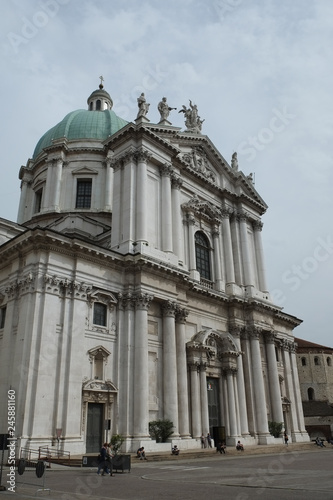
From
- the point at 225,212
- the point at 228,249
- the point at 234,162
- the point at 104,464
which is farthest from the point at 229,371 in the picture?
the point at 234,162

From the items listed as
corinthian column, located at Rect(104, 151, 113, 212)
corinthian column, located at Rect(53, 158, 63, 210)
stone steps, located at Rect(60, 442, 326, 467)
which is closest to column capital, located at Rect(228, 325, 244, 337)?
stone steps, located at Rect(60, 442, 326, 467)

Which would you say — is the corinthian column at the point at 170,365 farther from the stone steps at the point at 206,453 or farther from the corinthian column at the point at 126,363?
the corinthian column at the point at 126,363

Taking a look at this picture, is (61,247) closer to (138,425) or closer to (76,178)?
(138,425)

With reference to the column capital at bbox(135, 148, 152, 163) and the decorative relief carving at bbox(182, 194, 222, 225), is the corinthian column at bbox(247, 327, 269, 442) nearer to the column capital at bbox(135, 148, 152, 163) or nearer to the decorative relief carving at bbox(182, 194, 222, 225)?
the decorative relief carving at bbox(182, 194, 222, 225)

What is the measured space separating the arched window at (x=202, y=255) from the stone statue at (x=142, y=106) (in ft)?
33.7

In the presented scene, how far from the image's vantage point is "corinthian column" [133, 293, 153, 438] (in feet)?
78.9

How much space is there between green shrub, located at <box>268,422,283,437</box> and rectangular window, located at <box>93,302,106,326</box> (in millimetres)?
17196

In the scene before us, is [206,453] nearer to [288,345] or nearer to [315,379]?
[288,345]

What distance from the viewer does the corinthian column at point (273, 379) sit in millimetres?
35656

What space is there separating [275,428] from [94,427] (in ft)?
55.6

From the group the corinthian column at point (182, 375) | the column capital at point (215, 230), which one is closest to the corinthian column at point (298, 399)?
the column capital at point (215, 230)

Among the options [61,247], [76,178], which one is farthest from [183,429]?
[76,178]

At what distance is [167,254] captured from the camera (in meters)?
29.7

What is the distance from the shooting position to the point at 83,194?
41.5 meters
